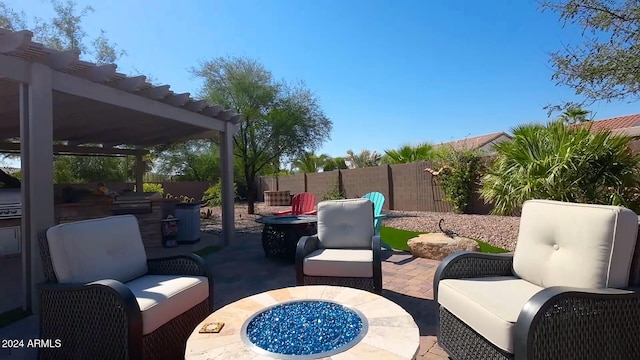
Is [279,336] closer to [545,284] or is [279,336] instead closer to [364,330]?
[364,330]

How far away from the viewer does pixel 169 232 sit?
6344 millimetres

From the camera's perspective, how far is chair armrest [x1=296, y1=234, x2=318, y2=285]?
10.5ft

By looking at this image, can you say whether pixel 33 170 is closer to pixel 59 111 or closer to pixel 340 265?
pixel 59 111

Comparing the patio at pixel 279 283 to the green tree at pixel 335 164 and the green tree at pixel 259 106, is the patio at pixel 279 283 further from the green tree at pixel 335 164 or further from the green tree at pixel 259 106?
the green tree at pixel 335 164

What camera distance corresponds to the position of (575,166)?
3.92m

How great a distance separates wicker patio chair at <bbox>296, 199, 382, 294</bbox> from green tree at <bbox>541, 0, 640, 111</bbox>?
3.63 m

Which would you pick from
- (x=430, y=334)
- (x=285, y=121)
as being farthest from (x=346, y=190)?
(x=430, y=334)

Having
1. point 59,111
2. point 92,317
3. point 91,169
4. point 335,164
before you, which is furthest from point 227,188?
point 335,164

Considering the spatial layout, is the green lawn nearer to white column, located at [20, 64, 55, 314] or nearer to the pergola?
the pergola

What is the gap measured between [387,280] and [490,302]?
6.57 feet

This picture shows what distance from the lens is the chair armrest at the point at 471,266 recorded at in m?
2.42

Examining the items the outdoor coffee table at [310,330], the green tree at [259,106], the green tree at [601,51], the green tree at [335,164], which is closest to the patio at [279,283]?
the outdoor coffee table at [310,330]

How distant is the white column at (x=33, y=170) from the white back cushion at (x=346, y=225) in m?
2.85

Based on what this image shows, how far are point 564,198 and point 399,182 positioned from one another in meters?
6.85
